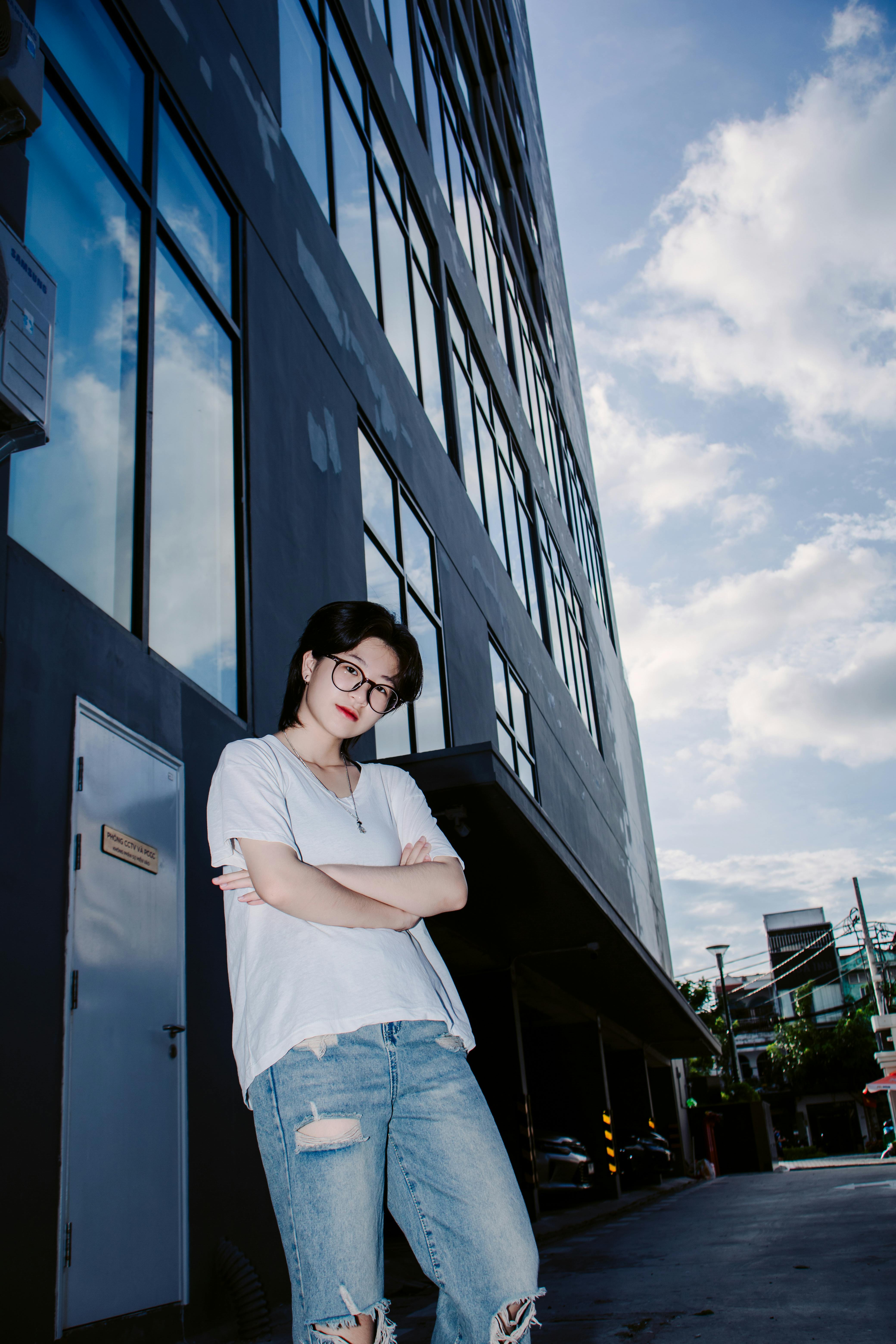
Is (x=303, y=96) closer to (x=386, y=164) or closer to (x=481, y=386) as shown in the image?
(x=386, y=164)

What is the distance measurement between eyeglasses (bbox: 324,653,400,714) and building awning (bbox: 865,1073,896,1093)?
2822 cm

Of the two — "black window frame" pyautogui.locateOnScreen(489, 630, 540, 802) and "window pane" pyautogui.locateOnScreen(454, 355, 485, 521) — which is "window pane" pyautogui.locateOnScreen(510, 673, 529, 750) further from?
"window pane" pyautogui.locateOnScreen(454, 355, 485, 521)

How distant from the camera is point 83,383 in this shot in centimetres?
511

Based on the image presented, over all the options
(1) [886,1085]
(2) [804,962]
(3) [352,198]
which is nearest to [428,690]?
(3) [352,198]

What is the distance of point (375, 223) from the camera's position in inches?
441

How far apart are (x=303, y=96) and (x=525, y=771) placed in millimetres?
9390

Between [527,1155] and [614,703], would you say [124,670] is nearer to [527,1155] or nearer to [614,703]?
[527,1155]

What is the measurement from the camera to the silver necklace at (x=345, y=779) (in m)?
2.17

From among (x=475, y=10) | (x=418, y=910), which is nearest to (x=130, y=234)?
(x=418, y=910)

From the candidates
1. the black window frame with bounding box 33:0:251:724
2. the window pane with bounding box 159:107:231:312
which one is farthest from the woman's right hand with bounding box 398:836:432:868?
the window pane with bounding box 159:107:231:312

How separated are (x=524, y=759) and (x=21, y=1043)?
468 inches

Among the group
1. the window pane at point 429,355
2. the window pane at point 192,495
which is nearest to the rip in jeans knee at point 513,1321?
the window pane at point 192,495

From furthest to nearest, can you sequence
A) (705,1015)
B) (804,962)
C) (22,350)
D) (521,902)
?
(804,962) < (705,1015) < (521,902) < (22,350)

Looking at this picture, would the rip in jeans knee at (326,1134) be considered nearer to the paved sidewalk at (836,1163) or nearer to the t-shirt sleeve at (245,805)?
the t-shirt sleeve at (245,805)
